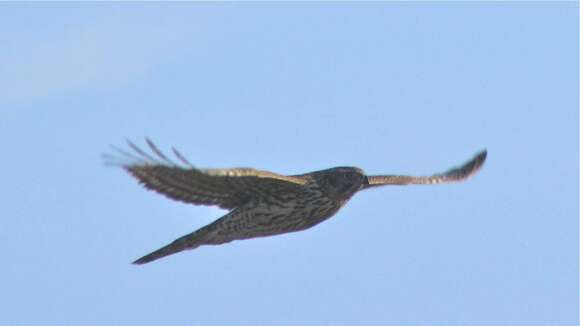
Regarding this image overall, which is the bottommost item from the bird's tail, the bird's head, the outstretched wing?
the bird's tail

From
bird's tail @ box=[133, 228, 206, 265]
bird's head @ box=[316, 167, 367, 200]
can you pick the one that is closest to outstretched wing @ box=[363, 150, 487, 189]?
bird's head @ box=[316, 167, 367, 200]

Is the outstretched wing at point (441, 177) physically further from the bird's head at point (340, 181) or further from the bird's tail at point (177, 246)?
the bird's tail at point (177, 246)

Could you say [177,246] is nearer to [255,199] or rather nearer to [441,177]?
[255,199]

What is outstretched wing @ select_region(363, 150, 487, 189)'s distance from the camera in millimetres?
25469

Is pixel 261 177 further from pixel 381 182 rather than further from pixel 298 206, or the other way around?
pixel 381 182

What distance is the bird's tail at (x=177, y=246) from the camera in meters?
23.4

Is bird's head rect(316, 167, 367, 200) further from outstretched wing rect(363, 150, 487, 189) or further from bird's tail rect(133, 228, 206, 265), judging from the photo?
bird's tail rect(133, 228, 206, 265)

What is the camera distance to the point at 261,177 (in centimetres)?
2272

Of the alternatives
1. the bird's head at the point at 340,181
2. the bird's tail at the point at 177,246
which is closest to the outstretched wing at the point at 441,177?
the bird's head at the point at 340,181

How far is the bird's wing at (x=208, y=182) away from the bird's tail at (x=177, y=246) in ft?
1.63

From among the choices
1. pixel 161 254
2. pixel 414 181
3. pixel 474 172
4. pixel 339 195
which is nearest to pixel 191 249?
pixel 161 254

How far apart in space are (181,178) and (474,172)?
21.8 ft

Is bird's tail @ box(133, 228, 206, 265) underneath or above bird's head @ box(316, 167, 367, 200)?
underneath

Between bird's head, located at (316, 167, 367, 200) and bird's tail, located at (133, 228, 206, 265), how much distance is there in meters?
1.92
